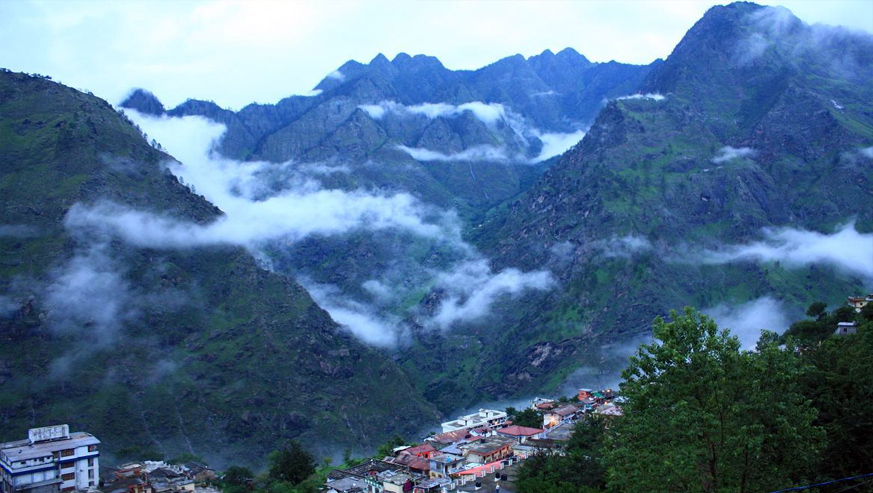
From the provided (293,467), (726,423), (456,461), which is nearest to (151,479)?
(293,467)

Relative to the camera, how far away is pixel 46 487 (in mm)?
75188

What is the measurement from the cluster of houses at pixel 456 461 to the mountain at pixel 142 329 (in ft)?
177

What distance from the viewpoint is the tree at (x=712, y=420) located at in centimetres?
2770

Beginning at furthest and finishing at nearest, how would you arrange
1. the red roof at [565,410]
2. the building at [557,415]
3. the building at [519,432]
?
the red roof at [565,410] → the building at [557,415] → the building at [519,432]

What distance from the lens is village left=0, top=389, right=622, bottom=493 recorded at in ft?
243

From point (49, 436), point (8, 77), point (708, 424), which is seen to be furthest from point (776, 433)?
point (8, 77)

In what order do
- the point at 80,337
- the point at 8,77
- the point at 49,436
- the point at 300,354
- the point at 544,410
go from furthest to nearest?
the point at 8,77
the point at 300,354
the point at 80,337
the point at 544,410
the point at 49,436

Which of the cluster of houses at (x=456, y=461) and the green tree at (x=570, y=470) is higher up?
the cluster of houses at (x=456, y=461)

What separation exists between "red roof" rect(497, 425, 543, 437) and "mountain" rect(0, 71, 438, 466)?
198ft

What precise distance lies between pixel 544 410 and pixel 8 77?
17551 centimetres

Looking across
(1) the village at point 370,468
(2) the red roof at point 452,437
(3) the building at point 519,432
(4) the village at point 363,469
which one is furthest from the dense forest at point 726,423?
(2) the red roof at point 452,437

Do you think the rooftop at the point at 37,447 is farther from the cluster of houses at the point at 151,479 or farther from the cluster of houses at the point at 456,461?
the cluster of houses at the point at 456,461

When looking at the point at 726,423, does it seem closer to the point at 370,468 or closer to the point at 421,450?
the point at 370,468

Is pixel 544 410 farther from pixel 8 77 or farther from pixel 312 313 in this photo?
pixel 8 77
